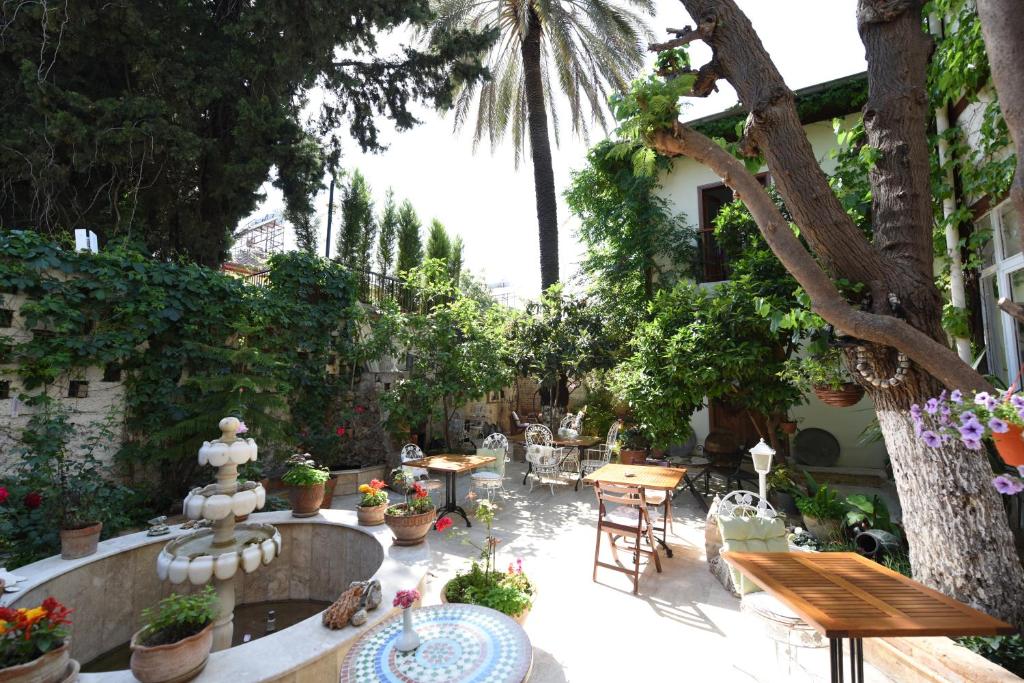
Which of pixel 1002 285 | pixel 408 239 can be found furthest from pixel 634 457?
pixel 408 239

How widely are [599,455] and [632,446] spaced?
1081 mm

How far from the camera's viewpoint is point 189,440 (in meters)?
5.45

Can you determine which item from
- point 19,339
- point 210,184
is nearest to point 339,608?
point 19,339

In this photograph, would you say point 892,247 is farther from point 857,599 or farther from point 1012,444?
point 857,599

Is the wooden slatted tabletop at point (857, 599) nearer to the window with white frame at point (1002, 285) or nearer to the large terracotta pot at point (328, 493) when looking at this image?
the window with white frame at point (1002, 285)

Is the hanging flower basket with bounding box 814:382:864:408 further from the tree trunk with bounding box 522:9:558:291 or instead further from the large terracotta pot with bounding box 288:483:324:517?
the tree trunk with bounding box 522:9:558:291

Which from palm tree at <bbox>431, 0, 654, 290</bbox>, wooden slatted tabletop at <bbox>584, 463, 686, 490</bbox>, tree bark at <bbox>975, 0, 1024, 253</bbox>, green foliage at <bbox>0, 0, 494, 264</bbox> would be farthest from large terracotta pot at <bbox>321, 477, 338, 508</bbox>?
tree bark at <bbox>975, 0, 1024, 253</bbox>

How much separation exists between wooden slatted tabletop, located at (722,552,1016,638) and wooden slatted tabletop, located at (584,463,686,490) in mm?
1862

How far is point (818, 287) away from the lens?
3.13 metres

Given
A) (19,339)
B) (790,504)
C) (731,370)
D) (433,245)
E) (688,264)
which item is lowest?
(790,504)

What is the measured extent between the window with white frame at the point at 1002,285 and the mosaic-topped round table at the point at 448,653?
4684mm

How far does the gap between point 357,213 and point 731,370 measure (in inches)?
455

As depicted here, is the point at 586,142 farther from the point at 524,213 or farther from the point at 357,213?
the point at 357,213

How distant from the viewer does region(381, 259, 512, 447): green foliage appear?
7793 millimetres
